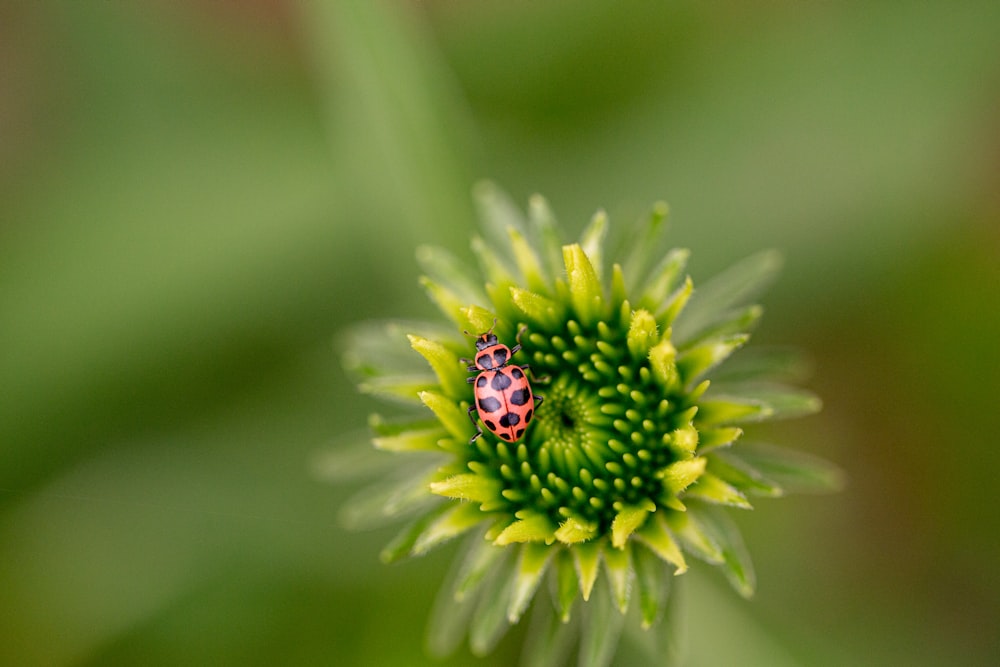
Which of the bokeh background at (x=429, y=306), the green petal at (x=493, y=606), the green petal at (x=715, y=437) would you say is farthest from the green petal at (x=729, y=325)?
the bokeh background at (x=429, y=306)

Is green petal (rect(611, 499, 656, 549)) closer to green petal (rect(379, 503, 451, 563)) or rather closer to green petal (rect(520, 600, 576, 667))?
green petal (rect(520, 600, 576, 667))

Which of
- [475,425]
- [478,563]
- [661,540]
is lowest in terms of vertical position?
[661,540]

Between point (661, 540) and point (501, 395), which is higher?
point (501, 395)

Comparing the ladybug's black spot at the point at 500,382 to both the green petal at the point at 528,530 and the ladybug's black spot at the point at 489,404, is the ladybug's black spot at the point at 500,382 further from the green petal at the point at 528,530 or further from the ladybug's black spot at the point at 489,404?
the green petal at the point at 528,530

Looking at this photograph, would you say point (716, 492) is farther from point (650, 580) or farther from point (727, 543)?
point (650, 580)

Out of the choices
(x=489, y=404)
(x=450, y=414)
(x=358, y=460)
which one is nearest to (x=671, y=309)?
(x=489, y=404)

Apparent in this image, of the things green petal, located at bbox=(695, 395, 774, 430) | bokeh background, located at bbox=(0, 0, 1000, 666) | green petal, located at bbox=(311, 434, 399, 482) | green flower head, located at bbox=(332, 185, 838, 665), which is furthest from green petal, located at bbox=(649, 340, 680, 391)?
bokeh background, located at bbox=(0, 0, 1000, 666)

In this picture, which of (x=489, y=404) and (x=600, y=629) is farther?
(x=600, y=629)

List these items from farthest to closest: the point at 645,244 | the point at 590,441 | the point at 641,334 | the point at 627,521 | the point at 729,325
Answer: the point at 645,244, the point at 729,325, the point at 590,441, the point at 641,334, the point at 627,521
